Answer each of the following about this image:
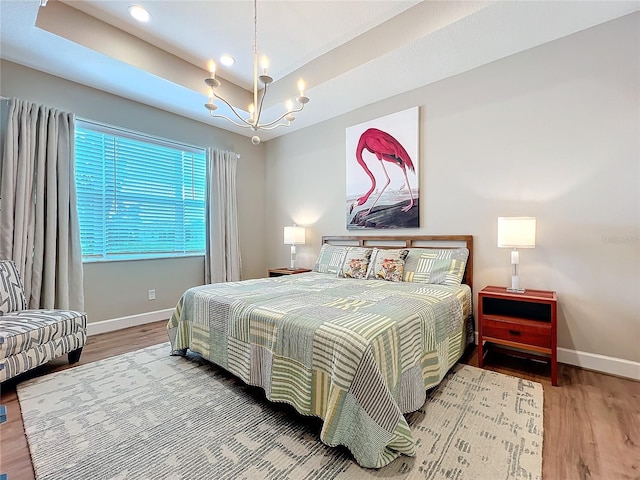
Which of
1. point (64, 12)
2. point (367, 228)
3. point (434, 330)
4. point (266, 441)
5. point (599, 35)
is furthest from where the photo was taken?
point (367, 228)

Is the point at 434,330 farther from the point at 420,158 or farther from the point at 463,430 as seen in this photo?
the point at 420,158

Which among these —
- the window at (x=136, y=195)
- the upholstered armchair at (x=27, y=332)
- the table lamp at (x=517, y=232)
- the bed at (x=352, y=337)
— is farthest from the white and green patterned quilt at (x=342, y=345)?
the window at (x=136, y=195)

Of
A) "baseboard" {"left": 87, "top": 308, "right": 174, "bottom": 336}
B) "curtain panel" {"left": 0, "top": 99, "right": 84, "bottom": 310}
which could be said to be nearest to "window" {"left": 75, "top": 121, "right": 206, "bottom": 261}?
"curtain panel" {"left": 0, "top": 99, "right": 84, "bottom": 310}

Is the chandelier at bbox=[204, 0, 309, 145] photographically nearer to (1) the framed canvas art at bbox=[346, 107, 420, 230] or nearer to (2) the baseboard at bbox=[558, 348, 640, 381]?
(1) the framed canvas art at bbox=[346, 107, 420, 230]

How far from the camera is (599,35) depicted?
7.75 ft

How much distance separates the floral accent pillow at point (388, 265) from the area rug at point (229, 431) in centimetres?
103

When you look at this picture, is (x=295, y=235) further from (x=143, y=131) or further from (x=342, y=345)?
(x=342, y=345)

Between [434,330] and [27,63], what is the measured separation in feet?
14.5

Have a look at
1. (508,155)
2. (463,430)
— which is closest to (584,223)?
(508,155)

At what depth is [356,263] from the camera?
3.35 metres

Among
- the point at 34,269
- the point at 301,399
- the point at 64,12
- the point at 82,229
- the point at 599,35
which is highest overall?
the point at 64,12

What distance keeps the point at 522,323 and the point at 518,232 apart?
72 centimetres

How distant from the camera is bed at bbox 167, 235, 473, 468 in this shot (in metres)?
1.40

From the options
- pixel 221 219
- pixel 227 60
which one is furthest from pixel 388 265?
pixel 227 60
